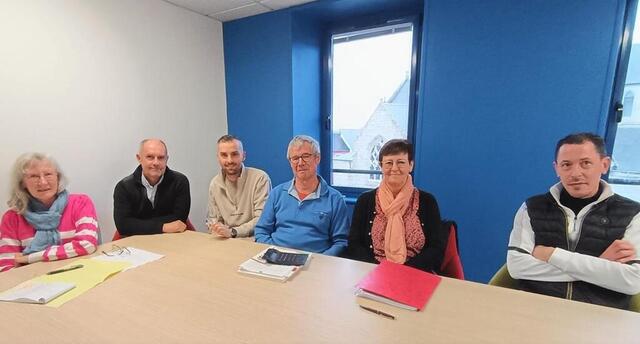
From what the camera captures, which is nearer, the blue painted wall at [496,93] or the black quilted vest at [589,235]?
the black quilted vest at [589,235]

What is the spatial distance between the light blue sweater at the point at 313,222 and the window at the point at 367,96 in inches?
53.7

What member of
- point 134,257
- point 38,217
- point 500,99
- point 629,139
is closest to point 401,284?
point 134,257

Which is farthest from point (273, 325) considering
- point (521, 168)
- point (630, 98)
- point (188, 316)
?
point (630, 98)

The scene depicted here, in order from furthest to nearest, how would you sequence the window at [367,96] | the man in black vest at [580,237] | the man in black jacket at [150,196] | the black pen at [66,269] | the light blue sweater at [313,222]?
1. the window at [367,96]
2. the man in black jacket at [150,196]
3. the light blue sweater at [313,222]
4. the black pen at [66,269]
5. the man in black vest at [580,237]

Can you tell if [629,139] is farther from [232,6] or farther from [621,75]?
[232,6]

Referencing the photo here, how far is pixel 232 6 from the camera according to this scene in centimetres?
276

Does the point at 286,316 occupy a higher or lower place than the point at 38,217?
lower

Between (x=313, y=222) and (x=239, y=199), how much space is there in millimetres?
696

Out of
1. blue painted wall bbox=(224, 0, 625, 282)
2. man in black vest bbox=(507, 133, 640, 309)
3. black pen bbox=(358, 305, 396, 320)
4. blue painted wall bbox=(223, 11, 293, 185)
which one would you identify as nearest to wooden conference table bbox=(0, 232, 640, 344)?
black pen bbox=(358, 305, 396, 320)

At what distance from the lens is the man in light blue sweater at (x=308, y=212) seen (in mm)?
1797

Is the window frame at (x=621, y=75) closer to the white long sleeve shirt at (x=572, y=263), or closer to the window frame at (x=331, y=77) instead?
the white long sleeve shirt at (x=572, y=263)

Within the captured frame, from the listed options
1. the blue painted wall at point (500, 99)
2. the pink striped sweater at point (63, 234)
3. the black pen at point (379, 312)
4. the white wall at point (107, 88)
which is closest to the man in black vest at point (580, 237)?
the black pen at point (379, 312)

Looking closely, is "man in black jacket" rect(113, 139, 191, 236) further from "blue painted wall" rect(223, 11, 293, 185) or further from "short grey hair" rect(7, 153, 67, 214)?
"blue painted wall" rect(223, 11, 293, 185)

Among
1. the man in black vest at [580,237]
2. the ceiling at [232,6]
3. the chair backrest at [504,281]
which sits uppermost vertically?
the ceiling at [232,6]
